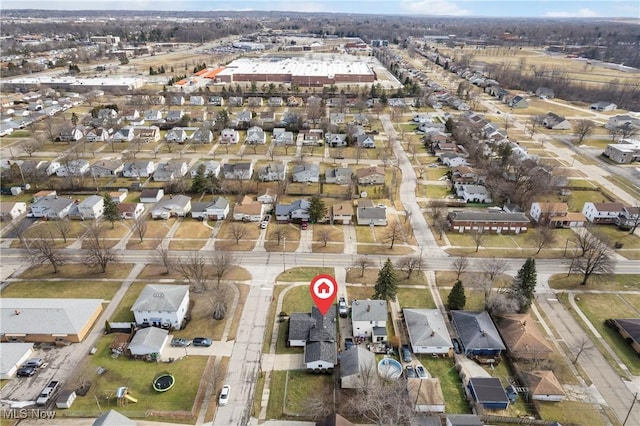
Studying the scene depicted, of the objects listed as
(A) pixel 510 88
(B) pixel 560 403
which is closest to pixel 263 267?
(B) pixel 560 403

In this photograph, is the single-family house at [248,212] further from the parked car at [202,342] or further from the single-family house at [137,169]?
the single-family house at [137,169]

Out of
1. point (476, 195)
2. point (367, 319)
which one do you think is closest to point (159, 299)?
point (367, 319)

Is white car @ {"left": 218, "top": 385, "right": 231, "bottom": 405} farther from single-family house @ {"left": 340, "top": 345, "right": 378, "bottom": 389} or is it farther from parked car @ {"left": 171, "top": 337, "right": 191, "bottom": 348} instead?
single-family house @ {"left": 340, "top": 345, "right": 378, "bottom": 389}

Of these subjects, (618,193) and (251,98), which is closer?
(618,193)

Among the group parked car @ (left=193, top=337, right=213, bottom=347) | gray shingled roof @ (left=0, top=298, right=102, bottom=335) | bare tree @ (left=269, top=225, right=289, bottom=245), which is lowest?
parked car @ (left=193, top=337, right=213, bottom=347)

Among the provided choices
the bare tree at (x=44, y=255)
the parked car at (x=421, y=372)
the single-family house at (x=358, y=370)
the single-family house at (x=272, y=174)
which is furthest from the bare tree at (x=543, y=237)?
the bare tree at (x=44, y=255)

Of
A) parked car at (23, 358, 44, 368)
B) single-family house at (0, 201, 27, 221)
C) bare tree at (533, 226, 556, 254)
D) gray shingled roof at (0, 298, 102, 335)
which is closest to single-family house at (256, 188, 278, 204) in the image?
gray shingled roof at (0, 298, 102, 335)

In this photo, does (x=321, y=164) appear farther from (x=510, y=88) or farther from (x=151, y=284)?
(x=510, y=88)
